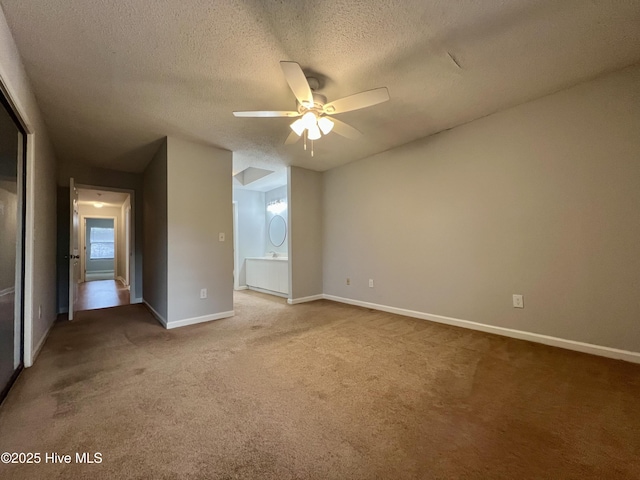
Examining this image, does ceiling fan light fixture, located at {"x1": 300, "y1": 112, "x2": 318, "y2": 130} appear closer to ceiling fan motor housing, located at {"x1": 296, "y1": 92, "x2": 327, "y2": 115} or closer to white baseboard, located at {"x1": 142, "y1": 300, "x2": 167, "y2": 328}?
ceiling fan motor housing, located at {"x1": 296, "y1": 92, "x2": 327, "y2": 115}

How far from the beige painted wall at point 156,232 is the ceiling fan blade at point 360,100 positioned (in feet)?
7.62

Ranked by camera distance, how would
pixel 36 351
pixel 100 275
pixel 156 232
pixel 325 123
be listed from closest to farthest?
pixel 325 123 → pixel 36 351 → pixel 156 232 → pixel 100 275

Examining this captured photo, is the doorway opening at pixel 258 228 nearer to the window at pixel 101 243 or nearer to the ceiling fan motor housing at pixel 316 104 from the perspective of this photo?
the ceiling fan motor housing at pixel 316 104

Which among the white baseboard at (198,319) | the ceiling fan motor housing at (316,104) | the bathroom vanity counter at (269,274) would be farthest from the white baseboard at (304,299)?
the ceiling fan motor housing at (316,104)

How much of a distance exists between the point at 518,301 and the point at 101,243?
13.3 m

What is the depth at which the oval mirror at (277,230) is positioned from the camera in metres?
5.93

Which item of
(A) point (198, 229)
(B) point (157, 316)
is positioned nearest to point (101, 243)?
(B) point (157, 316)

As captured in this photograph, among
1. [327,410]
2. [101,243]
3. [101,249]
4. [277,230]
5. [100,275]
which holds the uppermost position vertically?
[277,230]

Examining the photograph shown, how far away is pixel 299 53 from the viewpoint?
A: 1.87m

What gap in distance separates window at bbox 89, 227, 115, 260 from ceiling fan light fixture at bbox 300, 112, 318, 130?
446 inches

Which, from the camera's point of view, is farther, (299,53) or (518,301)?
(518,301)

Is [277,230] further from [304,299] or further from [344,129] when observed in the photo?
[344,129]

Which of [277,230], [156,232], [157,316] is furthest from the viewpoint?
[277,230]

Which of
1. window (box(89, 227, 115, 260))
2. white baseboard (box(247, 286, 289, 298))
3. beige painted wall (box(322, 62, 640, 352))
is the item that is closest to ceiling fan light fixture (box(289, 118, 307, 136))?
beige painted wall (box(322, 62, 640, 352))
